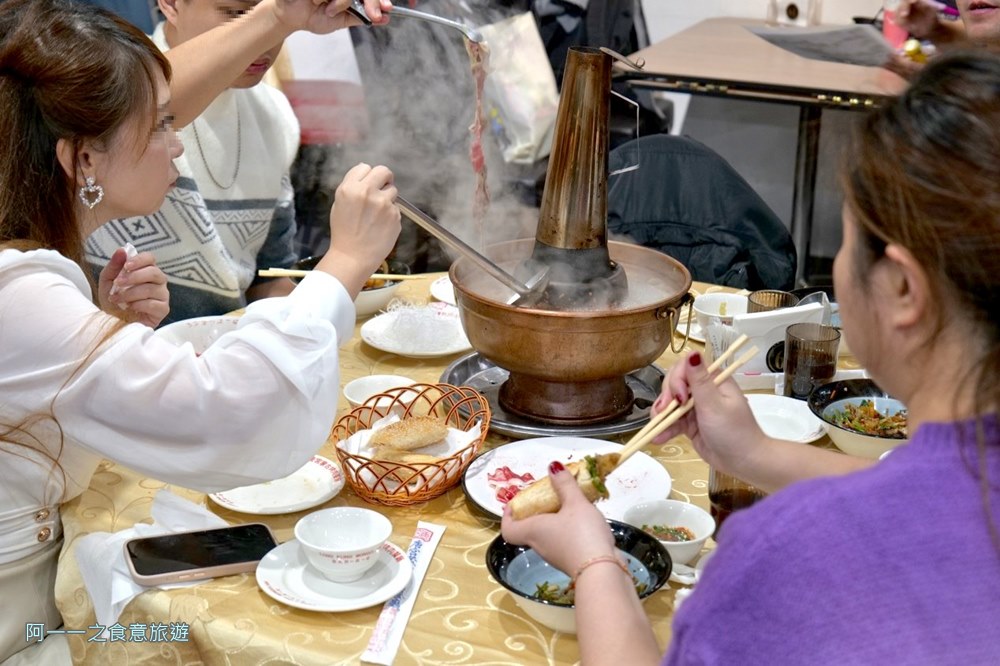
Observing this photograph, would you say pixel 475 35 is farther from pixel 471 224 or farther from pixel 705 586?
pixel 705 586

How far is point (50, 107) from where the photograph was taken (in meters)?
1.61

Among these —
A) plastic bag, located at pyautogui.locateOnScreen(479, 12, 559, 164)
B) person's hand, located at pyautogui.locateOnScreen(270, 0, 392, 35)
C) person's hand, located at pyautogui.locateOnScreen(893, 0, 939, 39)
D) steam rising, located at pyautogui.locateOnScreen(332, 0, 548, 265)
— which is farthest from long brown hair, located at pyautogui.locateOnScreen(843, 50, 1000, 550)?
plastic bag, located at pyautogui.locateOnScreen(479, 12, 559, 164)

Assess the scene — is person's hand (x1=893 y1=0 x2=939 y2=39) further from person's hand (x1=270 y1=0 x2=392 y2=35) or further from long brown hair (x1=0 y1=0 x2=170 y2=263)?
long brown hair (x1=0 y1=0 x2=170 y2=263)

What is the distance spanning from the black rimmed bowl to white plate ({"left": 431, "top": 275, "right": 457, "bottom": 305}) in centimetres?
111

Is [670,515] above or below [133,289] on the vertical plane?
below

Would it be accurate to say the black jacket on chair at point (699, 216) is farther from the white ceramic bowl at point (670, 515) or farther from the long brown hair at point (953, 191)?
the long brown hair at point (953, 191)

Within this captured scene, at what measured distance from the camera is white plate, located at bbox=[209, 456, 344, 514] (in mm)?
1626

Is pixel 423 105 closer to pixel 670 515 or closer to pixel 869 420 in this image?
pixel 869 420

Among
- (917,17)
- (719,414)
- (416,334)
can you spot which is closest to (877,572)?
(719,414)

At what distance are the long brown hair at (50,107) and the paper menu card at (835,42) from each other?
354 cm

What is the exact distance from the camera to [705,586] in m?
0.99

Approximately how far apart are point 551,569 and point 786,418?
2.24 feet

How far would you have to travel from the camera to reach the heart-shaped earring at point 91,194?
5.59ft

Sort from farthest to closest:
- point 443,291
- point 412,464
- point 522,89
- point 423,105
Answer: point 522,89
point 423,105
point 443,291
point 412,464
